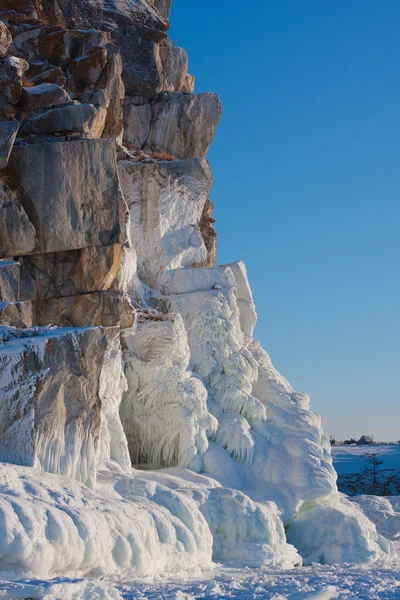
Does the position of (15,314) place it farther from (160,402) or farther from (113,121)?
(113,121)

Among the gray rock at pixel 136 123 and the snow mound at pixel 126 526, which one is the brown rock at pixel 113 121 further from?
the snow mound at pixel 126 526

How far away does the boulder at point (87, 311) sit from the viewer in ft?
53.9

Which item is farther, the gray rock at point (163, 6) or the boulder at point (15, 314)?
the gray rock at point (163, 6)

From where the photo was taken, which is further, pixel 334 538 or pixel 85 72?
pixel 85 72

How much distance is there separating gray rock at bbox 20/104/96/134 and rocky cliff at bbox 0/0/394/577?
1.4 inches

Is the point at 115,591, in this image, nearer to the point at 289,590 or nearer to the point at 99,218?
the point at 289,590

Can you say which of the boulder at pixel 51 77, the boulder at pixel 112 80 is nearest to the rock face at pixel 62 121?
the boulder at pixel 51 77

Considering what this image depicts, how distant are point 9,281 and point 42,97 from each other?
433 centimetres

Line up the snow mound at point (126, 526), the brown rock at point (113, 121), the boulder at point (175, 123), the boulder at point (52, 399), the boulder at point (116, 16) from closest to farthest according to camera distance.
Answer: the snow mound at point (126, 526), the boulder at point (52, 399), the brown rock at point (113, 121), the boulder at point (116, 16), the boulder at point (175, 123)

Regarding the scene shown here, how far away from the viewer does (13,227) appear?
1577 cm

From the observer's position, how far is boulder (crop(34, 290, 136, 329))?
16.4m

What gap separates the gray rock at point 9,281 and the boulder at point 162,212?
5.54m

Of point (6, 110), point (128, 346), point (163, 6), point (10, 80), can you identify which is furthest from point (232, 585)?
point (163, 6)

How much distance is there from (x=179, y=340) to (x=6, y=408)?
7065 millimetres
